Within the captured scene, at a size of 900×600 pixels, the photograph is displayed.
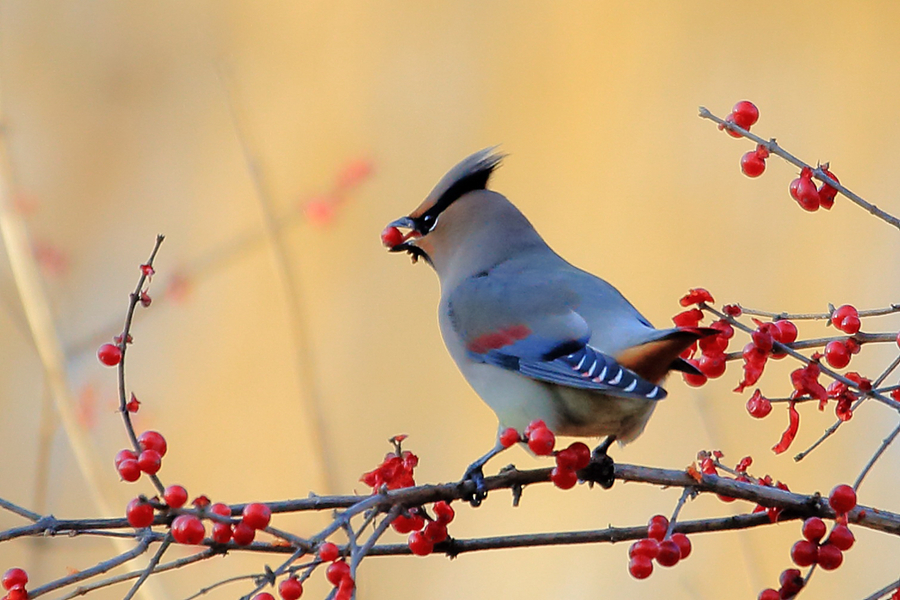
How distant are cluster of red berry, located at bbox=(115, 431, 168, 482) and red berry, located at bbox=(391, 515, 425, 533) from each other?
329 mm

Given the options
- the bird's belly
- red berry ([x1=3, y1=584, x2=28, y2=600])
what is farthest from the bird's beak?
red berry ([x1=3, y1=584, x2=28, y2=600])

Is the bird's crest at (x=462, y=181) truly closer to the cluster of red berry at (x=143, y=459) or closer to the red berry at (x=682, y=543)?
the red berry at (x=682, y=543)

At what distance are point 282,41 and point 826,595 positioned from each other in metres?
→ 3.05

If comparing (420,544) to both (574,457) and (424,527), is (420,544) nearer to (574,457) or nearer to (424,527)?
(424,527)

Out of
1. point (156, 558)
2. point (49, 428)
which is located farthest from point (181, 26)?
point (156, 558)

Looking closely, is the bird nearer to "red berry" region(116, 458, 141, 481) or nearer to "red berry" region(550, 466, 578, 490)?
"red berry" region(550, 466, 578, 490)

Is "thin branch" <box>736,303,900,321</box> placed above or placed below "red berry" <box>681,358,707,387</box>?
below

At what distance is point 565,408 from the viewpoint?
1807mm

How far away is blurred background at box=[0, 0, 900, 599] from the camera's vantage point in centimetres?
372

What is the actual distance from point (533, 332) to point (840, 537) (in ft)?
2.31

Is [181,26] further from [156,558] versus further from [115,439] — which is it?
[156,558]

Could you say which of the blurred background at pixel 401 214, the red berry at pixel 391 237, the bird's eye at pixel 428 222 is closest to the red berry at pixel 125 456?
the red berry at pixel 391 237

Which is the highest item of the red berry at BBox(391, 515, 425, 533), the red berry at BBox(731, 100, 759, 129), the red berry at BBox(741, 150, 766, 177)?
the red berry at BBox(731, 100, 759, 129)

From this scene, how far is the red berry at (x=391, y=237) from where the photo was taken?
234 cm
